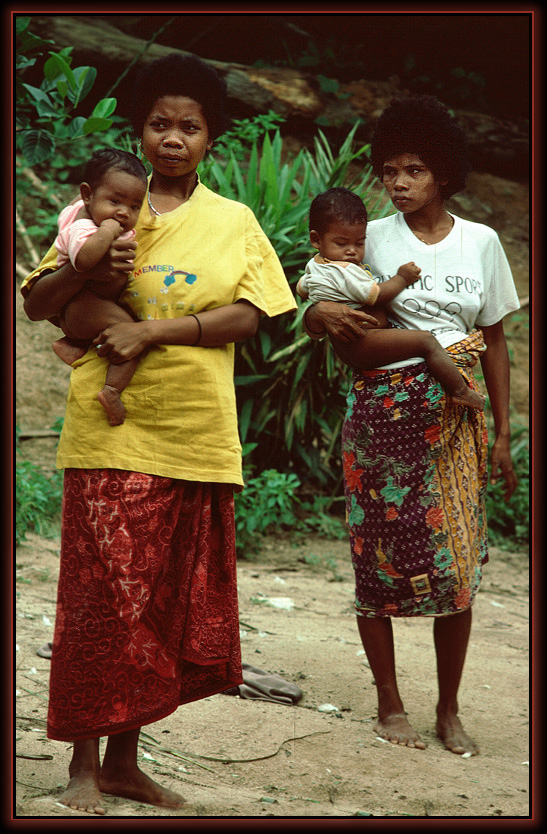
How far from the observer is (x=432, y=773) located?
2605 mm

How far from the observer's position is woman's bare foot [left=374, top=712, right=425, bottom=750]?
110 inches

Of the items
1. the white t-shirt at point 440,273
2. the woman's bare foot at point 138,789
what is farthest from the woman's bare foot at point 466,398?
the woman's bare foot at point 138,789

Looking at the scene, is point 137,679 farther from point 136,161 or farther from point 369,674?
point 369,674

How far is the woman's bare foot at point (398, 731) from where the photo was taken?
2801 millimetres

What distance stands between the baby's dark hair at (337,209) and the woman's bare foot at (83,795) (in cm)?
164

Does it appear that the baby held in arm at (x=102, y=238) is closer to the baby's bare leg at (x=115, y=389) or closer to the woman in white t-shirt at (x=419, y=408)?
the baby's bare leg at (x=115, y=389)

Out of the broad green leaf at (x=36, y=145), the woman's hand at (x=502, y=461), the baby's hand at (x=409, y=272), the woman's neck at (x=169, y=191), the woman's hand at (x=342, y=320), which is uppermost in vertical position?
the broad green leaf at (x=36, y=145)

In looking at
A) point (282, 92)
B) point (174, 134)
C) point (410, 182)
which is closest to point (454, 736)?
point (410, 182)

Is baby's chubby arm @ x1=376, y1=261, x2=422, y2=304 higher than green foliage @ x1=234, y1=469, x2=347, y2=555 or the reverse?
higher

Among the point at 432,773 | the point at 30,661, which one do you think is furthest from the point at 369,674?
the point at 30,661

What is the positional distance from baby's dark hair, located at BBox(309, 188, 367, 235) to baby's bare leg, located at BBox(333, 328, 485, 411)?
1.13ft

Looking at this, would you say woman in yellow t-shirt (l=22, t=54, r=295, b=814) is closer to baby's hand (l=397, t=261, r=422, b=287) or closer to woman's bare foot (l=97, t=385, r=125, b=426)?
woman's bare foot (l=97, t=385, r=125, b=426)

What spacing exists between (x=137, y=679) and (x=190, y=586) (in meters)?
0.27

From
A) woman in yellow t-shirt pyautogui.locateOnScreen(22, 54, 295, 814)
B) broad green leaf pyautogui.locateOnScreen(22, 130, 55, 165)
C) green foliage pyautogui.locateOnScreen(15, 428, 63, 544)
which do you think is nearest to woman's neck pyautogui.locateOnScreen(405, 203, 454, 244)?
woman in yellow t-shirt pyautogui.locateOnScreen(22, 54, 295, 814)
